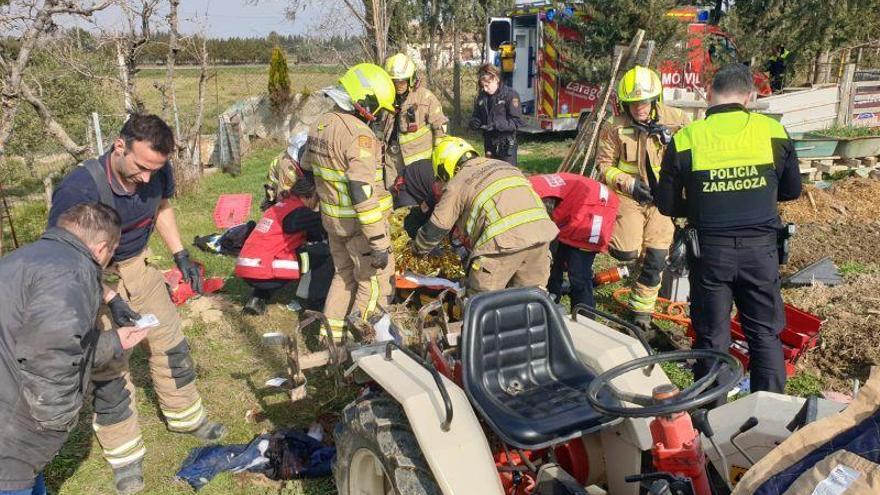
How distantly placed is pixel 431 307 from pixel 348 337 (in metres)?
1.15

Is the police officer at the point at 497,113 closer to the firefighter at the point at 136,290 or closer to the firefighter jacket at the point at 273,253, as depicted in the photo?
the firefighter jacket at the point at 273,253

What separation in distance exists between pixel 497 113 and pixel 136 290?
254 inches

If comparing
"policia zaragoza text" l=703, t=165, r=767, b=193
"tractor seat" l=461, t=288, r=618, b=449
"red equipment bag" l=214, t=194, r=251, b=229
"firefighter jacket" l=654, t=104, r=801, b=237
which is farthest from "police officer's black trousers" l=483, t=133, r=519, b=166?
"tractor seat" l=461, t=288, r=618, b=449

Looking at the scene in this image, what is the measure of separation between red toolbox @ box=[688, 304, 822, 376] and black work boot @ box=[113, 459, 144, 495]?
352 cm

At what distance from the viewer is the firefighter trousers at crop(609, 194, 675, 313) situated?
17.2 feet

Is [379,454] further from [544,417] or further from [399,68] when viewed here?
[399,68]

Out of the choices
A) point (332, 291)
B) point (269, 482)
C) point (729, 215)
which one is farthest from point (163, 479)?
point (729, 215)

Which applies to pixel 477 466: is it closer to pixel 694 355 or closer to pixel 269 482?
pixel 694 355

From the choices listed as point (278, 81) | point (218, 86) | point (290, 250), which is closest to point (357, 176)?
point (290, 250)

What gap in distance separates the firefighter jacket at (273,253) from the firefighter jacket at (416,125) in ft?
6.14

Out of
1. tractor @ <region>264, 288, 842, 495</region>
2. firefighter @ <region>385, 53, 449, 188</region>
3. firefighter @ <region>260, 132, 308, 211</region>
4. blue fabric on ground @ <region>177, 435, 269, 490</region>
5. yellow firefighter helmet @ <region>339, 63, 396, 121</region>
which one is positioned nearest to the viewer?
tractor @ <region>264, 288, 842, 495</region>

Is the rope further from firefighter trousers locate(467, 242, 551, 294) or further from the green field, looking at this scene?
the green field

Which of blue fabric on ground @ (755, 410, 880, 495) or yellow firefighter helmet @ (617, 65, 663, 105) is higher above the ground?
yellow firefighter helmet @ (617, 65, 663, 105)

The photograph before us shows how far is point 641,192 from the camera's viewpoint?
521 cm
